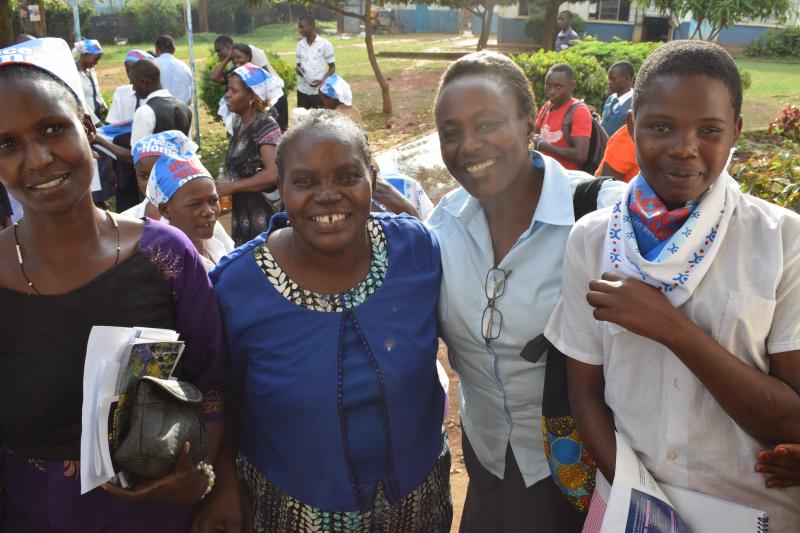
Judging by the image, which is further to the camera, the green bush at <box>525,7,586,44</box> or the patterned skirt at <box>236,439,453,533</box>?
the green bush at <box>525,7,586,44</box>

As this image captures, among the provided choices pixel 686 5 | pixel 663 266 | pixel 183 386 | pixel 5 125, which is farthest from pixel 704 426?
pixel 686 5

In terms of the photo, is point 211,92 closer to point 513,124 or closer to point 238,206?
point 238,206

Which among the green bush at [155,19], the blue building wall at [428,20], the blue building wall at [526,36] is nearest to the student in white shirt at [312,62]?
the blue building wall at [526,36]

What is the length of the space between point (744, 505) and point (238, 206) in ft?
13.4

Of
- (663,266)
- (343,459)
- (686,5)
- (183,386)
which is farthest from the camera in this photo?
(686,5)

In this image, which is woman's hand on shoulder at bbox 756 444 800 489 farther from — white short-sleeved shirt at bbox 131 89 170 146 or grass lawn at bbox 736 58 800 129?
grass lawn at bbox 736 58 800 129

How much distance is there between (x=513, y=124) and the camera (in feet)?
7.61

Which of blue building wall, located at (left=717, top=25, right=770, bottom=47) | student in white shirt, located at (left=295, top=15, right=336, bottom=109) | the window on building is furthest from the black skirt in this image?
blue building wall, located at (left=717, top=25, right=770, bottom=47)

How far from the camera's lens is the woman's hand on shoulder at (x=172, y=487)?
5.58 feet

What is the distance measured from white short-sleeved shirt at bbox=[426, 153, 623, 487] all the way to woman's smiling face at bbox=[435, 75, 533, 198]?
0.13 meters

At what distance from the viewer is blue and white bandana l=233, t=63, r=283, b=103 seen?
5125 mm

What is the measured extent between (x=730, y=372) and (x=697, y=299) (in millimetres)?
188

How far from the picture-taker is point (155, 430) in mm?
1661

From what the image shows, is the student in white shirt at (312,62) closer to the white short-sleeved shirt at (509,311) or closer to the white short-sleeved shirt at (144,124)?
the white short-sleeved shirt at (144,124)
